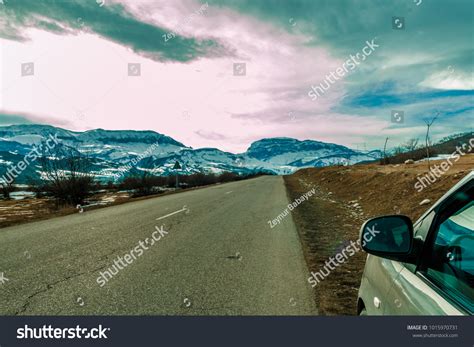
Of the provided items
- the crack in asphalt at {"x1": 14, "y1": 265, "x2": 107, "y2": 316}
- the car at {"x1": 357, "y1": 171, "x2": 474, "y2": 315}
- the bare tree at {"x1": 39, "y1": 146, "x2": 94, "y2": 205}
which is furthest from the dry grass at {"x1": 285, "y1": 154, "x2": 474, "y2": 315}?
the bare tree at {"x1": 39, "y1": 146, "x2": 94, "y2": 205}

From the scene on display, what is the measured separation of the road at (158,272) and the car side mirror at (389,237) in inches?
91.1

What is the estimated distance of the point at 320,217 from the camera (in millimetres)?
13547

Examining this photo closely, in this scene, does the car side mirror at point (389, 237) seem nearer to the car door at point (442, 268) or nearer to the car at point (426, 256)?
the car at point (426, 256)

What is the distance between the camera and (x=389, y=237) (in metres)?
2.21

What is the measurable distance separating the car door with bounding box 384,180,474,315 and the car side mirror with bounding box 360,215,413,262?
12 cm

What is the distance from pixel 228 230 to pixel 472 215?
8.08m

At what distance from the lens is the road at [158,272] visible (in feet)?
14.4

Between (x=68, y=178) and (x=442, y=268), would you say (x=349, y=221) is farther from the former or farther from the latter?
(x=68, y=178)

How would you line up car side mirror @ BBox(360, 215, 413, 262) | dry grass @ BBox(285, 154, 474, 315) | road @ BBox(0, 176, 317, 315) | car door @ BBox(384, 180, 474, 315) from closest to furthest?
car door @ BBox(384, 180, 474, 315), car side mirror @ BBox(360, 215, 413, 262), road @ BBox(0, 176, 317, 315), dry grass @ BBox(285, 154, 474, 315)

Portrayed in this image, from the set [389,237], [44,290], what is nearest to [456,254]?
[389,237]

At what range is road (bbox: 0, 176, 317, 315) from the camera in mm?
4375

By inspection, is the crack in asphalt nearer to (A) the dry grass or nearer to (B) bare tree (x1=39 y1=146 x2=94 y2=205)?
(A) the dry grass

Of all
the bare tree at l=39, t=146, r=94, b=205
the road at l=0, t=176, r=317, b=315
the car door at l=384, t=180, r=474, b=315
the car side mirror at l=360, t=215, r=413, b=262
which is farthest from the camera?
the bare tree at l=39, t=146, r=94, b=205

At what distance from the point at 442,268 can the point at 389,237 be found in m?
0.32
